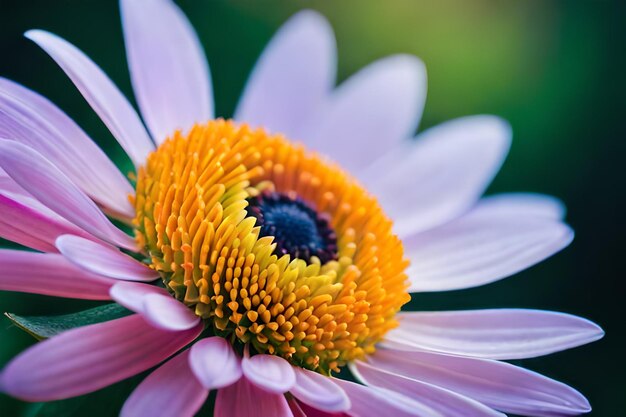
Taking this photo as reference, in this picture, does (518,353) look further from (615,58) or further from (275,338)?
(615,58)

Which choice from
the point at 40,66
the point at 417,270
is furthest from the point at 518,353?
the point at 40,66

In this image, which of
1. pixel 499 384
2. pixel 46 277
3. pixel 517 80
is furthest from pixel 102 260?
pixel 517 80

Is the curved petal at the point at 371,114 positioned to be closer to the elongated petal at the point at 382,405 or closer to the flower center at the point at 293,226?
the flower center at the point at 293,226

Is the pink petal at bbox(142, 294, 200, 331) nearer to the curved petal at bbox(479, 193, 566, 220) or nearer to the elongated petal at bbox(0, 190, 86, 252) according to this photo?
the elongated petal at bbox(0, 190, 86, 252)

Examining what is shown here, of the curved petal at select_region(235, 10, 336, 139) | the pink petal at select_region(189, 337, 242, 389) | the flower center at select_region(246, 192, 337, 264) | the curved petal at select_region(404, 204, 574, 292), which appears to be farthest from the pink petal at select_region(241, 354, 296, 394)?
the curved petal at select_region(235, 10, 336, 139)

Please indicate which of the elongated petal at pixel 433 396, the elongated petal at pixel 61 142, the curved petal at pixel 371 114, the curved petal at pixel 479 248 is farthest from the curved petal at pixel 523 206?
the elongated petal at pixel 61 142

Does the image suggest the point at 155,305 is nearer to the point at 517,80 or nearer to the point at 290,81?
the point at 290,81
